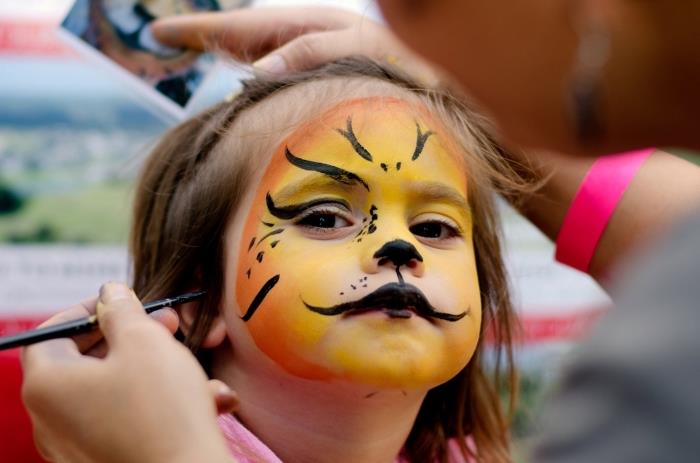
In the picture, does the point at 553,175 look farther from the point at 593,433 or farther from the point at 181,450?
the point at 593,433

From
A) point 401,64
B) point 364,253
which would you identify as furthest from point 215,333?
point 401,64

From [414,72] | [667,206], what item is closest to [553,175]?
[667,206]

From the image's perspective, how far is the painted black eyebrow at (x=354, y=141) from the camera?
112cm

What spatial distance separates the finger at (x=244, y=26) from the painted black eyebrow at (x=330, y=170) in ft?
1.31

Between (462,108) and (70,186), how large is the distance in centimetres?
A: 82

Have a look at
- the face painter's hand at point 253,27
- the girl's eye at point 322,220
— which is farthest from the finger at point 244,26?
the girl's eye at point 322,220

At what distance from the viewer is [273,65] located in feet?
4.30

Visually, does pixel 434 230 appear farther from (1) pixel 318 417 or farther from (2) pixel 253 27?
(2) pixel 253 27

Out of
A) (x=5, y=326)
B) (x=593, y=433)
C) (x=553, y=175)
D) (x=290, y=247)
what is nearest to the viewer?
(x=593, y=433)

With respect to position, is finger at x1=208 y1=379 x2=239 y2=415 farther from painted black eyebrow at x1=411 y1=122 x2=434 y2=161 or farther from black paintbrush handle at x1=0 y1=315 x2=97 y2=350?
painted black eyebrow at x1=411 y1=122 x2=434 y2=161

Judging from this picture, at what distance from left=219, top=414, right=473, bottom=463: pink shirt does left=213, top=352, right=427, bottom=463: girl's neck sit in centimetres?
2

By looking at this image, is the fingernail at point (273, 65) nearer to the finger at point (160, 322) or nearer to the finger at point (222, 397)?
the finger at point (160, 322)

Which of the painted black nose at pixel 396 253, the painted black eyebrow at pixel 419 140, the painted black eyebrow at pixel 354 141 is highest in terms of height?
the painted black eyebrow at pixel 419 140

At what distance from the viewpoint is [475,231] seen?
1277 millimetres
